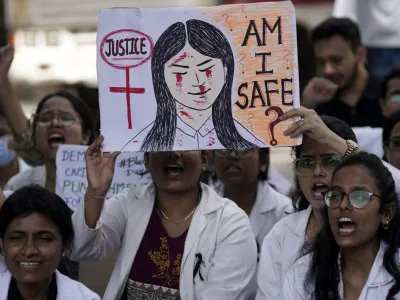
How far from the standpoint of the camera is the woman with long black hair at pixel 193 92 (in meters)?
4.89

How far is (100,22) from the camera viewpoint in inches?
195

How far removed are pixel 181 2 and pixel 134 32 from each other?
13839 millimetres

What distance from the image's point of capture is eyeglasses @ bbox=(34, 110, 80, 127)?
6469 millimetres

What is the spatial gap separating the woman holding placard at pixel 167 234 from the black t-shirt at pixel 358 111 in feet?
6.83

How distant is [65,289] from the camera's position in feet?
16.0

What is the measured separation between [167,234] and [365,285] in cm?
119

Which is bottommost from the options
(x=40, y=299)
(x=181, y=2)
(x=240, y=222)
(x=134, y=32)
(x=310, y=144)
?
(x=40, y=299)

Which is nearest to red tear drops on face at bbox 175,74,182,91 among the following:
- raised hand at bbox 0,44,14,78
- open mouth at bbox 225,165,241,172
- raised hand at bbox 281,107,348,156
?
raised hand at bbox 281,107,348,156

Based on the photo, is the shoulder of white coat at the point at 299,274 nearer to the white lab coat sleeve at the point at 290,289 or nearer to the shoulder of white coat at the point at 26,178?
the white lab coat sleeve at the point at 290,289

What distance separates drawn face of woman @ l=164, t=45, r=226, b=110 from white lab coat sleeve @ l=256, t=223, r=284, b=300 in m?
0.75

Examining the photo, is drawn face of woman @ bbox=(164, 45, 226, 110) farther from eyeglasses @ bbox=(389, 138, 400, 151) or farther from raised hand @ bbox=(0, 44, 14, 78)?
raised hand @ bbox=(0, 44, 14, 78)

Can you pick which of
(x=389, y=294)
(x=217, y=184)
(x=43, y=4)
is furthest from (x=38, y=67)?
(x=389, y=294)

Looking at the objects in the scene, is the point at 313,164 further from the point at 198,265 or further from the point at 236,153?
the point at 236,153

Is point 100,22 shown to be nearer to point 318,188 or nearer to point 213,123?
point 213,123
